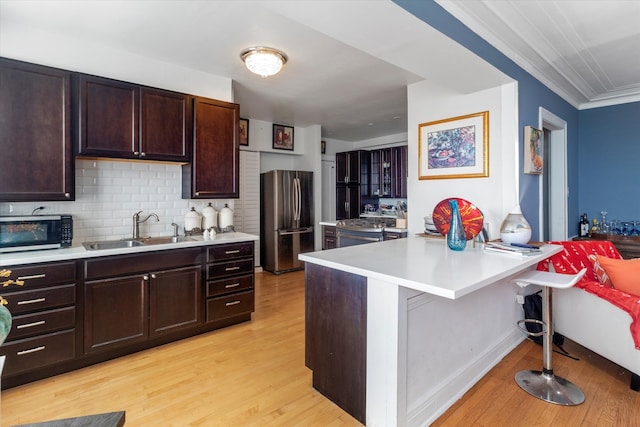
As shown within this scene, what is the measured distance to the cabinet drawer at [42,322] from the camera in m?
2.13

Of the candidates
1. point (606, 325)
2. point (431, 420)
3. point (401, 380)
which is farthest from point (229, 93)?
point (606, 325)

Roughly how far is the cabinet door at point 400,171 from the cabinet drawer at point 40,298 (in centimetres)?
501

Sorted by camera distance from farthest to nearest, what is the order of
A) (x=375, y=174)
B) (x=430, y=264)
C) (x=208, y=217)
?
(x=375, y=174)
(x=208, y=217)
(x=430, y=264)

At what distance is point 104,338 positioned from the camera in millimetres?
2449

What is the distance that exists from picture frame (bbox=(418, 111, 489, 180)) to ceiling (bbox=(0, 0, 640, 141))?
12.6 inches

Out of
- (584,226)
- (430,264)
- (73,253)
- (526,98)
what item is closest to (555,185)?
(584,226)

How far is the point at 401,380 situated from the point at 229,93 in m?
3.15

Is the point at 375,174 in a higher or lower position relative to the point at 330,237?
higher

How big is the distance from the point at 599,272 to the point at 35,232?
4265 millimetres

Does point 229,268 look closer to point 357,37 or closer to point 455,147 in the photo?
point 357,37

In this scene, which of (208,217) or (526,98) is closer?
(526,98)

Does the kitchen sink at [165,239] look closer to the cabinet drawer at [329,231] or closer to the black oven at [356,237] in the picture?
the black oven at [356,237]

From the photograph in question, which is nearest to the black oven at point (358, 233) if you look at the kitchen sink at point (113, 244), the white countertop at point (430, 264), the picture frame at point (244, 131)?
the white countertop at point (430, 264)

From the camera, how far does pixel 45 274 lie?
221cm
